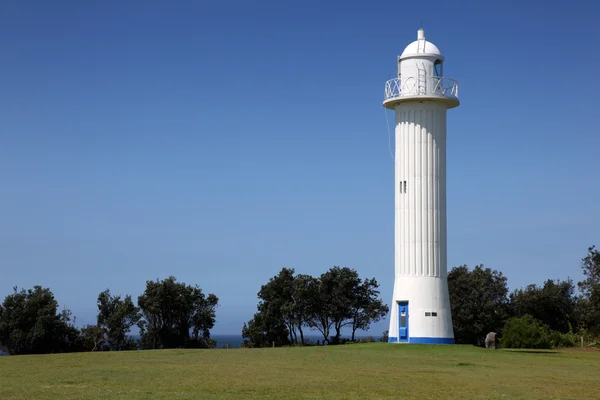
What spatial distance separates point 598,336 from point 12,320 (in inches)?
1446

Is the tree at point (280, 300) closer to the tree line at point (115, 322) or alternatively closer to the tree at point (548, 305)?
the tree line at point (115, 322)

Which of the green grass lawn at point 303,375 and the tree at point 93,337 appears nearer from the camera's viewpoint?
the green grass lawn at point 303,375

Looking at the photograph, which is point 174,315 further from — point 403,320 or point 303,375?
point 303,375

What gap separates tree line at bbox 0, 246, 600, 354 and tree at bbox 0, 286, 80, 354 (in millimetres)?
60

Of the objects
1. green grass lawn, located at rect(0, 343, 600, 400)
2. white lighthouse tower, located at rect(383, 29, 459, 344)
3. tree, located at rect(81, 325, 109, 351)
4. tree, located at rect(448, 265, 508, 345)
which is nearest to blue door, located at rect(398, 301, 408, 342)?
white lighthouse tower, located at rect(383, 29, 459, 344)

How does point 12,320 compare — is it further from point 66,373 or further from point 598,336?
point 598,336

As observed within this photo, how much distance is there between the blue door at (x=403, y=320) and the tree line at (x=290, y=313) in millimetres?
6971

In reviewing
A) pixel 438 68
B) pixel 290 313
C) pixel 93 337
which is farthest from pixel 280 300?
pixel 438 68

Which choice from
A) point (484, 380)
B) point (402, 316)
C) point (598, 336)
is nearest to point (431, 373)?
point (484, 380)

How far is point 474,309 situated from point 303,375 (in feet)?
105

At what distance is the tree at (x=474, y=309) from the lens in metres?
56.8

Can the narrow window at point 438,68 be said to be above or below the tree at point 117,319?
above

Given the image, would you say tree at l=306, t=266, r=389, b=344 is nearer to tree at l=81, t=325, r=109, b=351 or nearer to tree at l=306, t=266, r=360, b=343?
tree at l=306, t=266, r=360, b=343

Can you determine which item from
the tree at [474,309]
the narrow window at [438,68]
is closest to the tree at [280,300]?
the tree at [474,309]
